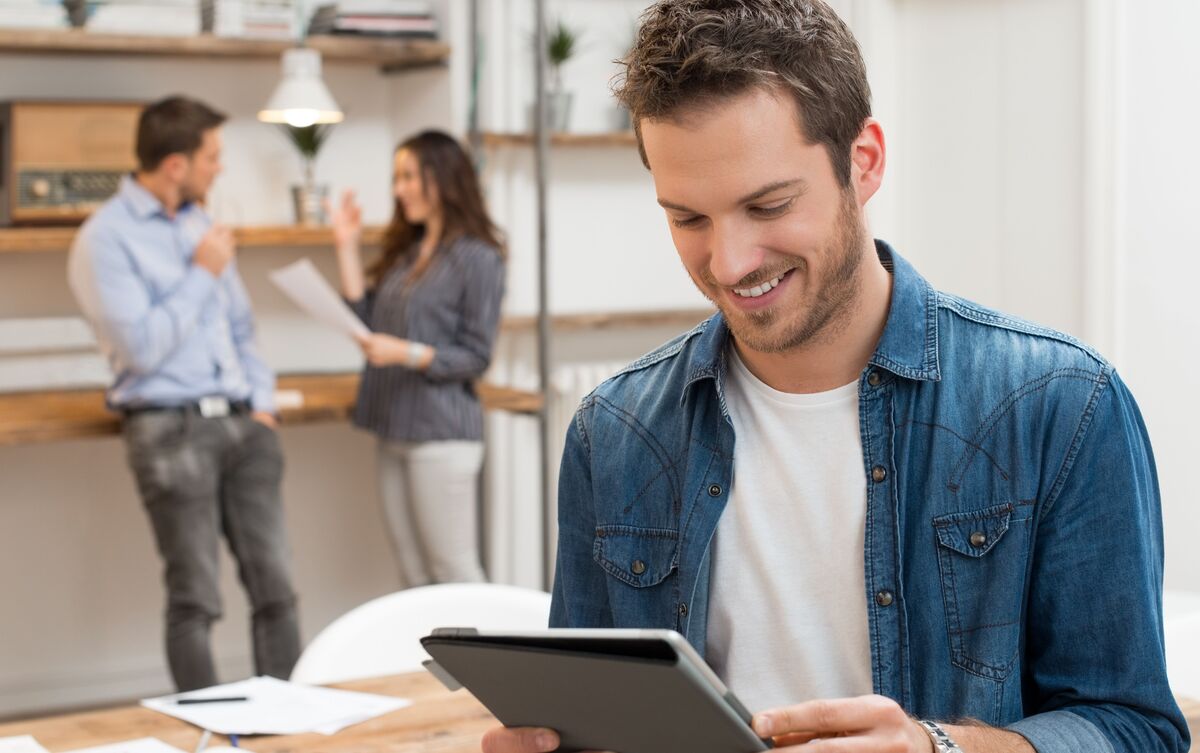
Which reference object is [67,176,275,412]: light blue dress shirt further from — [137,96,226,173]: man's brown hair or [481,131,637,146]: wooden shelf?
[481,131,637,146]: wooden shelf

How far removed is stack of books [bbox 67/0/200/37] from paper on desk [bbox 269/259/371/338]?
967 millimetres

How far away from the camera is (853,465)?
145 centimetres

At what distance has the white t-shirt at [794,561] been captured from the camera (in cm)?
143

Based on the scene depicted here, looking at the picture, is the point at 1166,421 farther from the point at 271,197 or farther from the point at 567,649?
the point at 567,649

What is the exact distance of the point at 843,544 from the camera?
1436mm

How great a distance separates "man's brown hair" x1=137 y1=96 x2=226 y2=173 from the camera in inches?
146

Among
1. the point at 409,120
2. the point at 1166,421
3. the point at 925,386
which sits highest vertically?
the point at 409,120

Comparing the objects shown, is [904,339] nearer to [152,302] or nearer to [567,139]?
[152,302]

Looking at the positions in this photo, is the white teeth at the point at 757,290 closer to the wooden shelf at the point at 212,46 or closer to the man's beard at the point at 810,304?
the man's beard at the point at 810,304

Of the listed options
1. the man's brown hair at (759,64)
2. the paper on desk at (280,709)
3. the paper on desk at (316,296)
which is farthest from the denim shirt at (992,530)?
the paper on desk at (316,296)

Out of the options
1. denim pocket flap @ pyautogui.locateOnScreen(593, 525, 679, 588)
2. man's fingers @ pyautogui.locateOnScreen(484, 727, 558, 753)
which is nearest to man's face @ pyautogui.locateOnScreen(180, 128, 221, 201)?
denim pocket flap @ pyautogui.locateOnScreen(593, 525, 679, 588)

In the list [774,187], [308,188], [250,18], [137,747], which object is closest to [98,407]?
[308,188]

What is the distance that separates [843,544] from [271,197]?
367 cm

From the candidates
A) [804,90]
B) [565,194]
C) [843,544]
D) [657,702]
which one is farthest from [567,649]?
[565,194]
